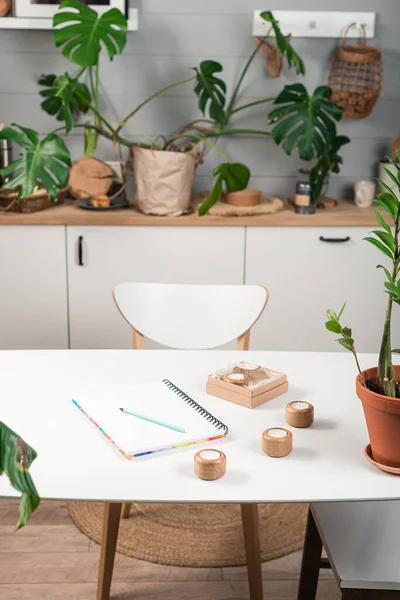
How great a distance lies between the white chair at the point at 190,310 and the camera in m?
2.46

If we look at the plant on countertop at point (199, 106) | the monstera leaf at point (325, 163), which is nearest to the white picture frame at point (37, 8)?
the plant on countertop at point (199, 106)

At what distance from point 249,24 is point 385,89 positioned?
2.34 feet

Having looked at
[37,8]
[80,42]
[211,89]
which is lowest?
[211,89]

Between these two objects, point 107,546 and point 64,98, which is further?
point 64,98

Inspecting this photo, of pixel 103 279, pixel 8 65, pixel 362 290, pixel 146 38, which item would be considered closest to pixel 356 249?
pixel 362 290

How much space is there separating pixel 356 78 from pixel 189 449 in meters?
2.52

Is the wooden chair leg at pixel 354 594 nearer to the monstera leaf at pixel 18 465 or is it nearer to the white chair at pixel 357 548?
the white chair at pixel 357 548

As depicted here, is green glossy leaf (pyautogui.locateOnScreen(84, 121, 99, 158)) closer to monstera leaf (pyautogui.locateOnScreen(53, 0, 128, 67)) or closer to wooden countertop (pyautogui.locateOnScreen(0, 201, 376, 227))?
wooden countertop (pyautogui.locateOnScreen(0, 201, 376, 227))

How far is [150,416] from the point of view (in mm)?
1658

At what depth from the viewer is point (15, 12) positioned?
11.4ft

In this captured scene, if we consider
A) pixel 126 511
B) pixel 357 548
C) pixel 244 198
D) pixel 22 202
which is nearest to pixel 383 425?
pixel 357 548

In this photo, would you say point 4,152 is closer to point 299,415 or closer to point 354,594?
point 299,415

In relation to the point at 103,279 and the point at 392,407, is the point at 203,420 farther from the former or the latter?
the point at 103,279

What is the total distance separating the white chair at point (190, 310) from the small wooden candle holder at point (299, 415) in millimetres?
814
